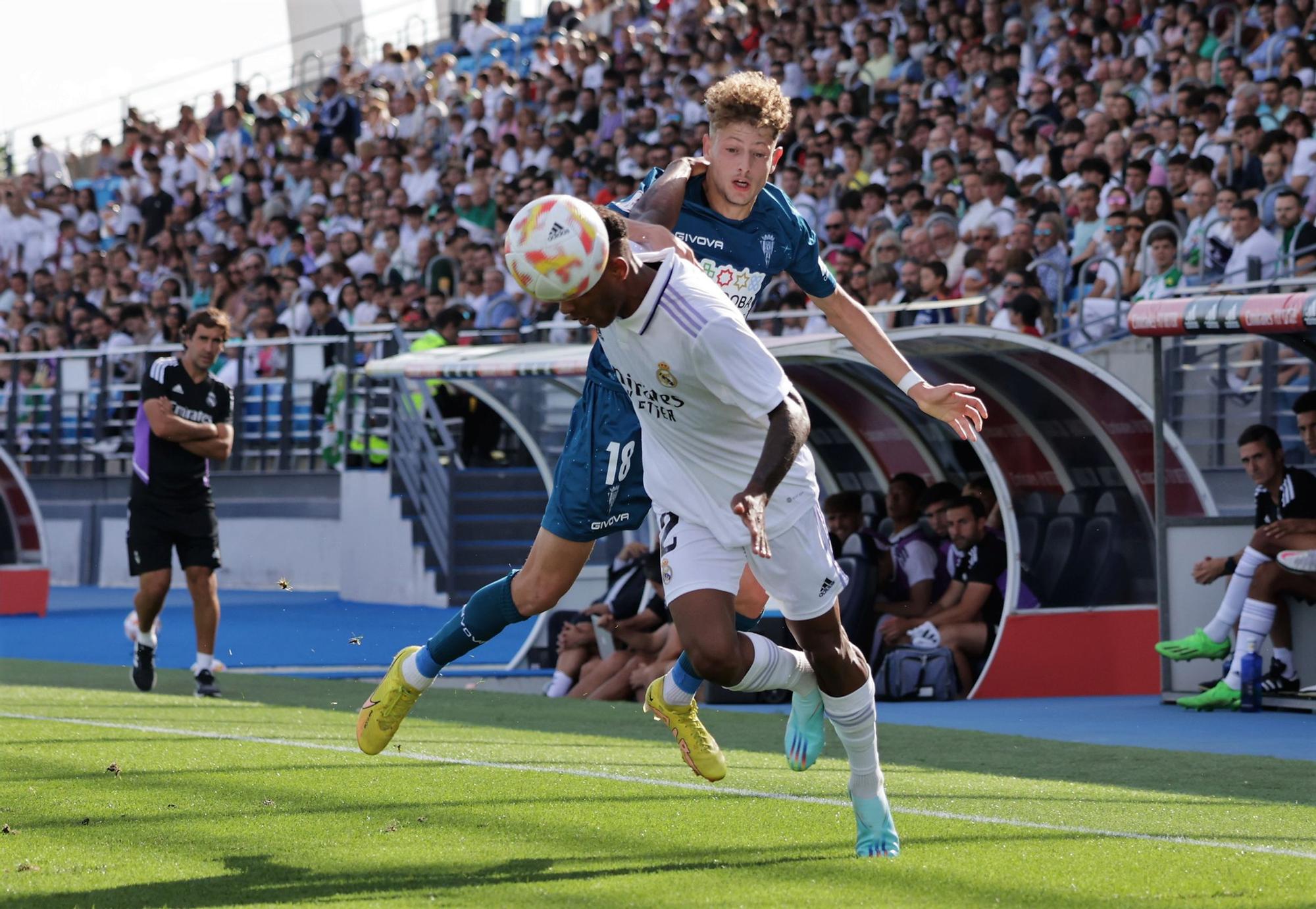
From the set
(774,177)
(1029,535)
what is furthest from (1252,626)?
(774,177)

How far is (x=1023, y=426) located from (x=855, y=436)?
61.3 inches

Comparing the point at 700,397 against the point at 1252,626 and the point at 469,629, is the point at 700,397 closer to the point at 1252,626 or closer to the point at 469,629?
the point at 469,629

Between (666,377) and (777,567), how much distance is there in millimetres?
662

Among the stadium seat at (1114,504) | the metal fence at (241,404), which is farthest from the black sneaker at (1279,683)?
the metal fence at (241,404)

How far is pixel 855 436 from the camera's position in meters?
14.2

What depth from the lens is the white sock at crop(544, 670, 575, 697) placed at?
521 inches

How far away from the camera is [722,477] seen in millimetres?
5828

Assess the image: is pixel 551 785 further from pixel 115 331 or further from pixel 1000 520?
pixel 115 331

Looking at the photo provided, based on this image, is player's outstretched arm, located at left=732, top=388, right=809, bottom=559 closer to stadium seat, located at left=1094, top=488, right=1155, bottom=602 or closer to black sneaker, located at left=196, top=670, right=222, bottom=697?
black sneaker, located at left=196, top=670, right=222, bottom=697

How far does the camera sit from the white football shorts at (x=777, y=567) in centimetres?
573

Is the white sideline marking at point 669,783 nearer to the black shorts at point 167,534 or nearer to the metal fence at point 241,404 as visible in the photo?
the black shorts at point 167,534

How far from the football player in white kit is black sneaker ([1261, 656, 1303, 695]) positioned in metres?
6.68

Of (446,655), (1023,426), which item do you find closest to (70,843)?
(446,655)

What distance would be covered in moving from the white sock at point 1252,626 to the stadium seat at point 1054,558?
63.0 inches
